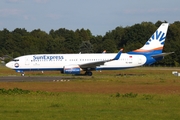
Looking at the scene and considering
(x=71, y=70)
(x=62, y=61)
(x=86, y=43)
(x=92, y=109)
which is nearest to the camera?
(x=92, y=109)

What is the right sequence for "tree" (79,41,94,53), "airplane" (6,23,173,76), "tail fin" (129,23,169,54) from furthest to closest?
"tree" (79,41,94,53) < "tail fin" (129,23,169,54) < "airplane" (6,23,173,76)

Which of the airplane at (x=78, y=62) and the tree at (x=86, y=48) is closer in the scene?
the airplane at (x=78, y=62)

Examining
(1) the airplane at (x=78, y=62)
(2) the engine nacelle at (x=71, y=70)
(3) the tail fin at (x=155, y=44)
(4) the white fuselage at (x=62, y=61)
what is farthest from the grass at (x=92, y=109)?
(3) the tail fin at (x=155, y=44)

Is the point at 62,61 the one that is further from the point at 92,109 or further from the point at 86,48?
the point at 86,48

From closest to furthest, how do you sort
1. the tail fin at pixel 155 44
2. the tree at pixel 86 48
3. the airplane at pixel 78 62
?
the airplane at pixel 78 62, the tail fin at pixel 155 44, the tree at pixel 86 48

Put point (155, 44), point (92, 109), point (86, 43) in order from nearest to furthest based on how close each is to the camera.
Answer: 1. point (92, 109)
2. point (155, 44)
3. point (86, 43)

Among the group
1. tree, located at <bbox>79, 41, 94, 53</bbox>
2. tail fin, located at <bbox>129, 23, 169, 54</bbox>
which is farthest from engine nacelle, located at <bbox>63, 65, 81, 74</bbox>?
tree, located at <bbox>79, 41, 94, 53</bbox>

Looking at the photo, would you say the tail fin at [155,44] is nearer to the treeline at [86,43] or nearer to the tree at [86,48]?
the treeline at [86,43]

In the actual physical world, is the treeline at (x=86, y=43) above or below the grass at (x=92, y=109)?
above

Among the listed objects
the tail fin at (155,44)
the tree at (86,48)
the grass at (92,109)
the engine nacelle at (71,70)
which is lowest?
the grass at (92,109)

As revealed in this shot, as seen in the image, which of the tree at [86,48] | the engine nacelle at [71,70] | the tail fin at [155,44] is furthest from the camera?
the tree at [86,48]

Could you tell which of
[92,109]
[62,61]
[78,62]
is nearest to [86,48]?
[78,62]

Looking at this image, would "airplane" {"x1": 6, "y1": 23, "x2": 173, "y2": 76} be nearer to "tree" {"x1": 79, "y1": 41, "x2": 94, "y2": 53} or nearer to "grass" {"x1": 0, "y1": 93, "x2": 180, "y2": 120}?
"grass" {"x1": 0, "y1": 93, "x2": 180, "y2": 120}

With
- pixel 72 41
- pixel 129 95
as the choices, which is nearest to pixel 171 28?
pixel 72 41
